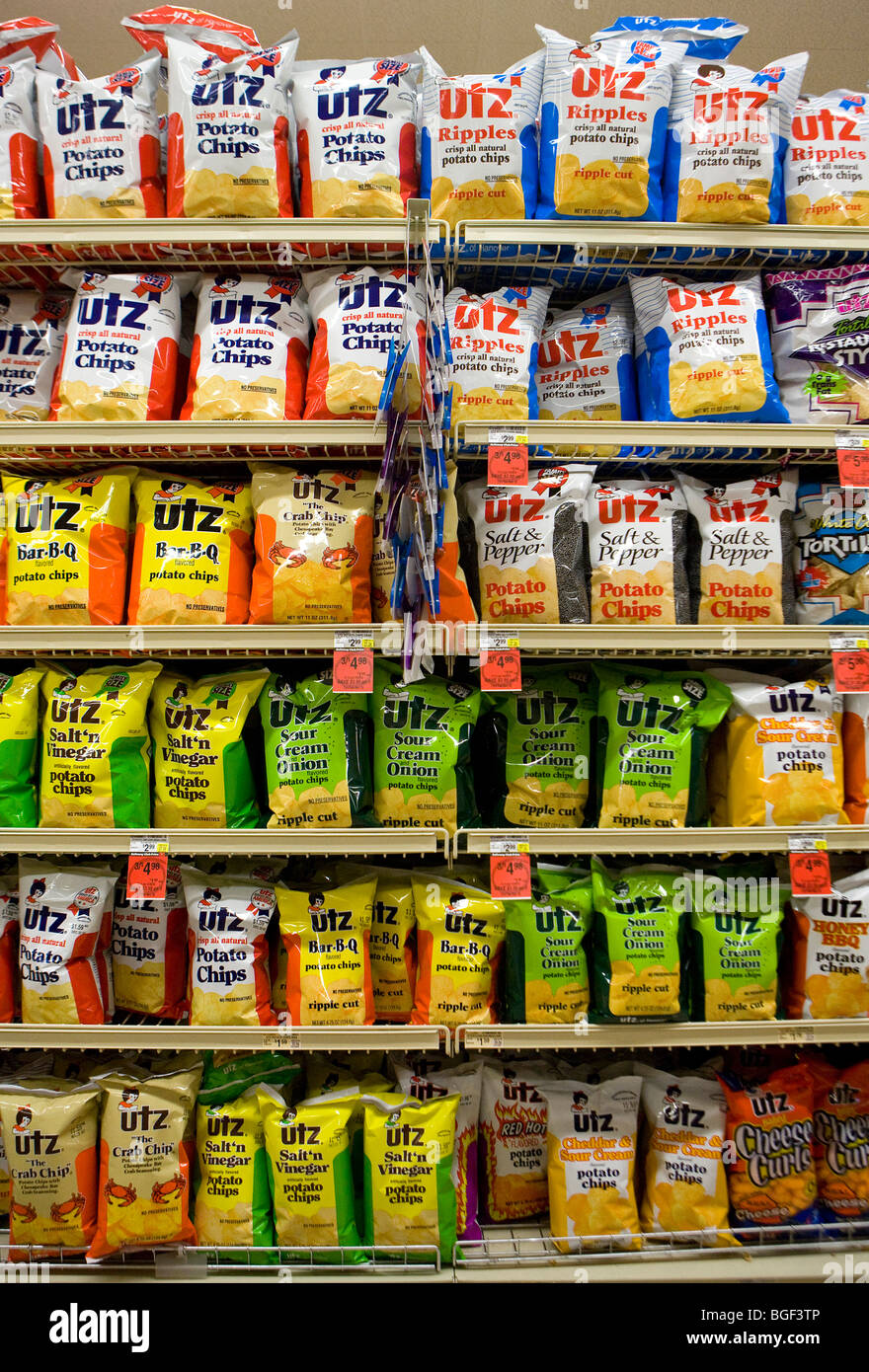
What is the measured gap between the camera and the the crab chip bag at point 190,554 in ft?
5.47

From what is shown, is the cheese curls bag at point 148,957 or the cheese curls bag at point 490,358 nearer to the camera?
the cheese curls bag at point 490,358

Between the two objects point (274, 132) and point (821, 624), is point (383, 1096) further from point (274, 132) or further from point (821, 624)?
point (274, 132)

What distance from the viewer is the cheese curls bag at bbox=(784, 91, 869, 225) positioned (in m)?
1.69

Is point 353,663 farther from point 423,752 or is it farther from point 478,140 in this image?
point 478,140

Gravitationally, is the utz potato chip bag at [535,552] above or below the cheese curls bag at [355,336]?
below

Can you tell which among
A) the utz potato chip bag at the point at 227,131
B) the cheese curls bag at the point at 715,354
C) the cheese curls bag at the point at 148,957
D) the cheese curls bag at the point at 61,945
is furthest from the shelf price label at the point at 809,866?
the utz potato chip bag at the point at 227,131

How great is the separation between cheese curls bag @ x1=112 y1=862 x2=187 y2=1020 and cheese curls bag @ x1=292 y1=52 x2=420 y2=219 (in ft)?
5.42

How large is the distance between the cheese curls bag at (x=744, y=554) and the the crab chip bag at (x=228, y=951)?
129 cm

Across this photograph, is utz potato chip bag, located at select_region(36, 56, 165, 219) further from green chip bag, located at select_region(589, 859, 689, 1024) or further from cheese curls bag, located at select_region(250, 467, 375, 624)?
green chip bag, located at select_region(589, 859, 689, 1024)

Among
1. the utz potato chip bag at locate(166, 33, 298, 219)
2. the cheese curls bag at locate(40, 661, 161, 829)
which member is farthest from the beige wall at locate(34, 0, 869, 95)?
the cheese curls bag at locate(40, 661, 161, 829)

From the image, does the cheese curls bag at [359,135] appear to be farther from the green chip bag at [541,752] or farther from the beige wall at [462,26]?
the green chip bag at [541,752]

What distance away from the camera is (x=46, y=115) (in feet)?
5.51
